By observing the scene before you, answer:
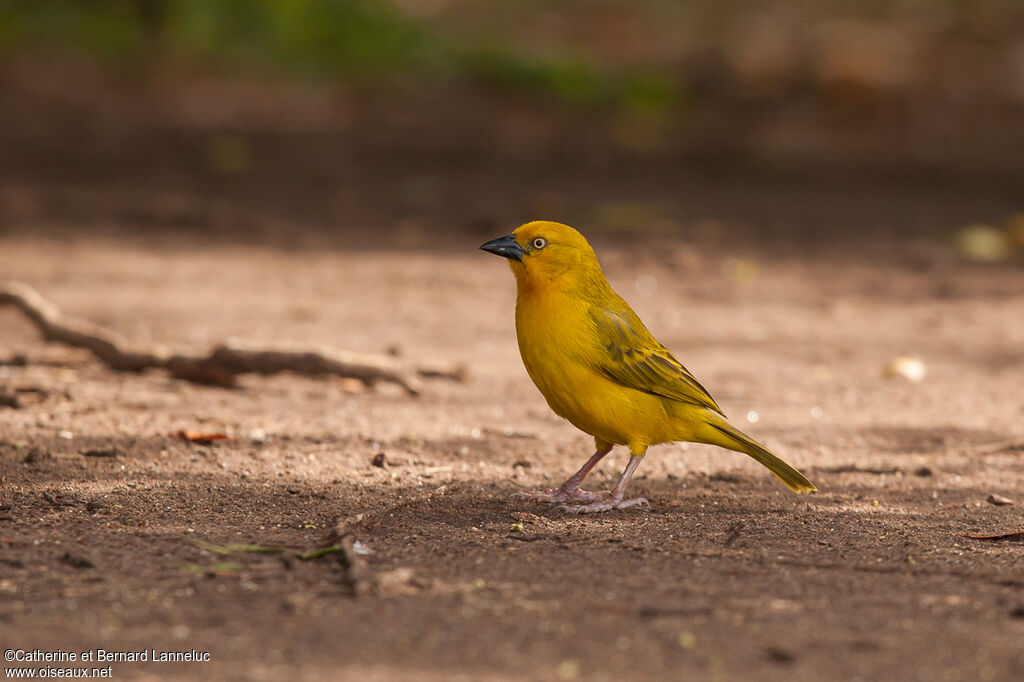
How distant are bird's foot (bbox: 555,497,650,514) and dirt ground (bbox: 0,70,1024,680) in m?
0.07

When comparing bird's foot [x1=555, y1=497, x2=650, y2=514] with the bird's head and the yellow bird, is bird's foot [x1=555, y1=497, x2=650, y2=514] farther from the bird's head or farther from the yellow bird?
the bird's head

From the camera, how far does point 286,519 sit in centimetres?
373

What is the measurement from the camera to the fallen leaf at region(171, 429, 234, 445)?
4527 mm

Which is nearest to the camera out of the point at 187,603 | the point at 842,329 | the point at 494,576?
the point at 187,603

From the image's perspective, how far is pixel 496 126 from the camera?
12664mm

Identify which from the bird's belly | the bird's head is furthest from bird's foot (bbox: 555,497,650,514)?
the bird's head

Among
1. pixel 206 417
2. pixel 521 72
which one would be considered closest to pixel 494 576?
pixel 206 417

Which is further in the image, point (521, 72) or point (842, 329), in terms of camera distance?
point (521, 72)

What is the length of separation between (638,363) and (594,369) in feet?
0.47

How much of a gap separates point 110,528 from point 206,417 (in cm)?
139

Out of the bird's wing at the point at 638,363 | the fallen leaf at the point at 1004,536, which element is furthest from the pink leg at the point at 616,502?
the fallen leaf at the point at 1004,536

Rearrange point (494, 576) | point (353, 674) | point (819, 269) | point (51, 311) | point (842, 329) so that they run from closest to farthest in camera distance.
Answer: point (353, 674) < point (494, 576) < point (51, 311) < point (842, 329) < point (819, 269)

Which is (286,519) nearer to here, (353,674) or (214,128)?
(353,674)

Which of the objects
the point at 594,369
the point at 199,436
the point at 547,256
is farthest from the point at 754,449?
the point at 199,436
